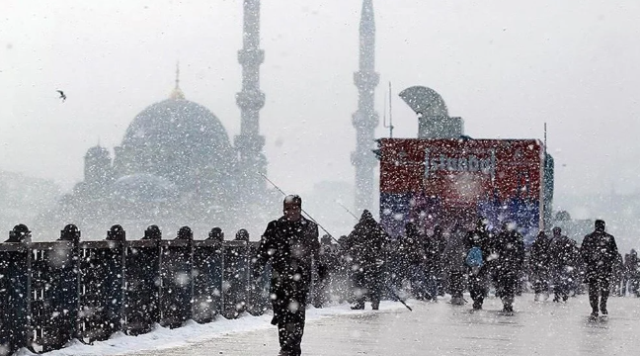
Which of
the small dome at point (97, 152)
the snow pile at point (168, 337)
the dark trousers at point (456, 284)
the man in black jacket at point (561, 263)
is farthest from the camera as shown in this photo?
the small dome at point (97, 152)

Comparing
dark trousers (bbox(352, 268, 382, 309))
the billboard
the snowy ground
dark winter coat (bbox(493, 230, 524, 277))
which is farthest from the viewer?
the billboard

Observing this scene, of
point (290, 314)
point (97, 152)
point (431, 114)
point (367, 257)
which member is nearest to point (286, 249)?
point (290, 314)

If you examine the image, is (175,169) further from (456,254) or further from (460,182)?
(456,254)

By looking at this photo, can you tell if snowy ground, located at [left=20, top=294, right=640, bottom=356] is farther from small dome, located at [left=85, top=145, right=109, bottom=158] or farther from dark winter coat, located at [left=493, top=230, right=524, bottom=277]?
small dome, located at [left=85, top=145, right=109, bottom=158]

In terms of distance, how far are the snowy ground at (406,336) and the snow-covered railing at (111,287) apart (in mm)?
234

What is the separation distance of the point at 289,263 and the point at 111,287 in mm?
2923

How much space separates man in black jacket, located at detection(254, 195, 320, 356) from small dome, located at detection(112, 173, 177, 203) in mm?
143133

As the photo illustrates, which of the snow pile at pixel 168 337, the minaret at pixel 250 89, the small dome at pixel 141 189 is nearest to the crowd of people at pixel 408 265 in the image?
the snow pile at pixel 168 337

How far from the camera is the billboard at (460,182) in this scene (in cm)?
4228

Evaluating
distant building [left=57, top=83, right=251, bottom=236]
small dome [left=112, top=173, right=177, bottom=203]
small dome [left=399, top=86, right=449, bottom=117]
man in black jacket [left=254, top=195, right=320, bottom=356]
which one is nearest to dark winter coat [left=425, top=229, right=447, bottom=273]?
man in black jacket [left=254, top=195, right=320, bottom=356]

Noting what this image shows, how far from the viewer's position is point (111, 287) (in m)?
12.5

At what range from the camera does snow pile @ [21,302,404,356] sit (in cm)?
1127

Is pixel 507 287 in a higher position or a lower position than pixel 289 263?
lower

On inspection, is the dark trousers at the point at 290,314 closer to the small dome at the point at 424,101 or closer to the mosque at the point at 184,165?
the small dome at the point at 424,101
